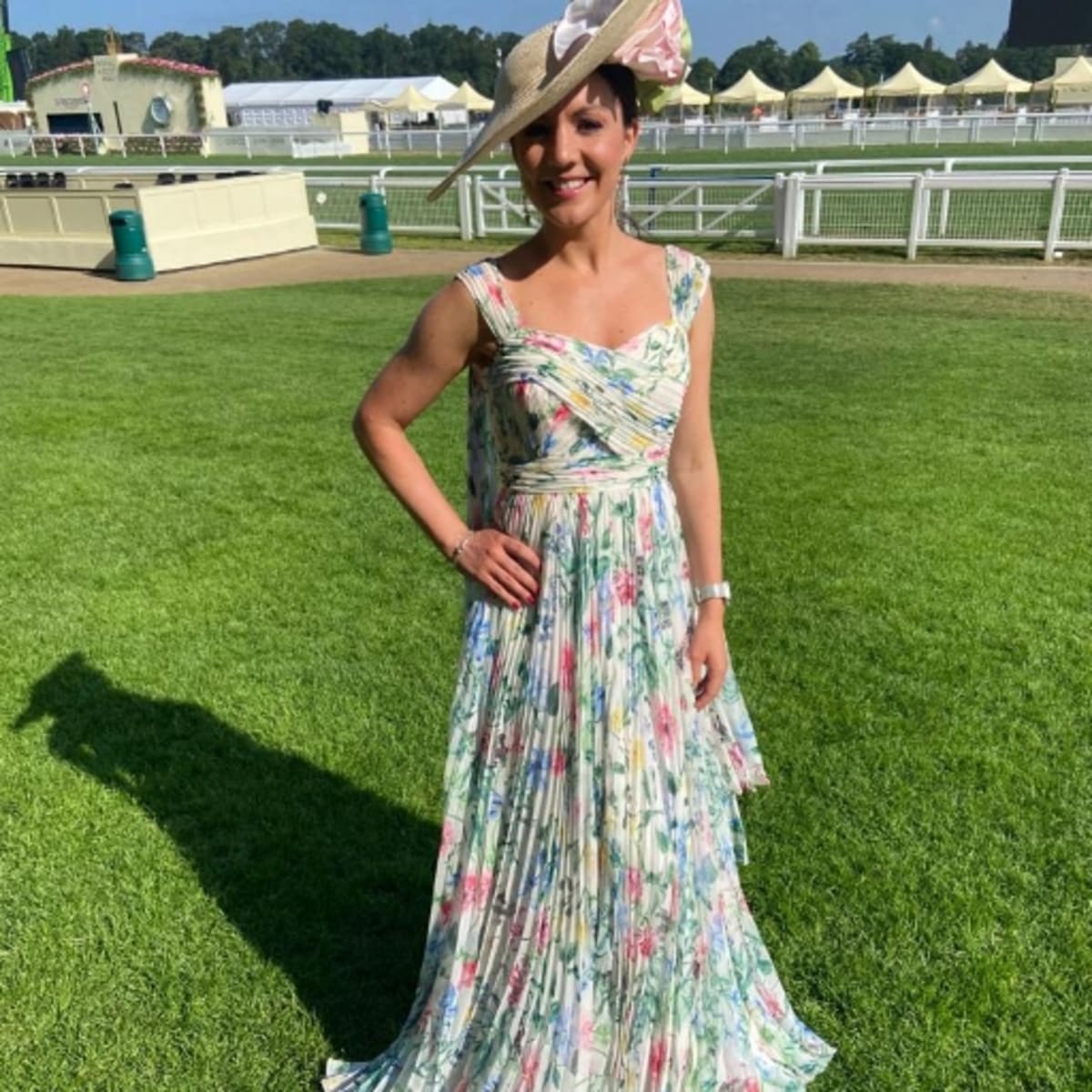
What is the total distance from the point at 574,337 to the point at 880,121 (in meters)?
36.2

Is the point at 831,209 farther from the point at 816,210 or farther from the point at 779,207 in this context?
the point at 779,207

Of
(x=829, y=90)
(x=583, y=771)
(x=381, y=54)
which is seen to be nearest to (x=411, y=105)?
(x=829, y=90)

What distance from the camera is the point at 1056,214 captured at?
38.8ft

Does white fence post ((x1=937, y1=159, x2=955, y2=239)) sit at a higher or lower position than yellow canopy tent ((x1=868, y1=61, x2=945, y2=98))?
lower

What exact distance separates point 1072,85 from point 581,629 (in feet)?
193

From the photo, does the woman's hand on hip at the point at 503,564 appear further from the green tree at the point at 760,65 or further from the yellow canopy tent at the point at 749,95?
the green tree at the point at 760,65

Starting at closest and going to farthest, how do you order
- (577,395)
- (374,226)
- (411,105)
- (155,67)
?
(577,395)
(374,226)
(411,105)
(155,67)

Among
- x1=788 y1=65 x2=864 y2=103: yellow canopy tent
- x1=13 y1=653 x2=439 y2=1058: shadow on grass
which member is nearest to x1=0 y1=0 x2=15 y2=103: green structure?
x1=788 y1=65 x2=864 y2=103: yellow canopy tent

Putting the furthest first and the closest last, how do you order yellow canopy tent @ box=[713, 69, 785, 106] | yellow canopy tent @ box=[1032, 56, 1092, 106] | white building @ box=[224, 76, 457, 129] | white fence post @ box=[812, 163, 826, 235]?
white building @ box=[224, 76, 457, 129], yellow canopy tent @ box=[713, 69, 785, 106], yellow canopy tent @ box=[1032, 56, 1092, 106], white fence post @ box=[812, 163, 826, 235]

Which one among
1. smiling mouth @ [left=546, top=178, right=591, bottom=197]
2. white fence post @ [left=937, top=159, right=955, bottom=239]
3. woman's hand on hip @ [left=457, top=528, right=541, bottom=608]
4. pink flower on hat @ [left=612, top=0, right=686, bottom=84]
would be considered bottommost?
white fence post @ [left=937, top=159, right=955, bottom=239]

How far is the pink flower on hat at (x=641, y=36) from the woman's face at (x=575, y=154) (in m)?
0.06

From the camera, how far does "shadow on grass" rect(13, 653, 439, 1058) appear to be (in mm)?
2524

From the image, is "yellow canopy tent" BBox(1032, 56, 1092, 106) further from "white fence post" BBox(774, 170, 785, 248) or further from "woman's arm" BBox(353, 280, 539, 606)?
"woman's arm" BBox(353, 280, 539, 606)

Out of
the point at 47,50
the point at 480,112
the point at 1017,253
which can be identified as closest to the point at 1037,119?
the point at 1017,253
